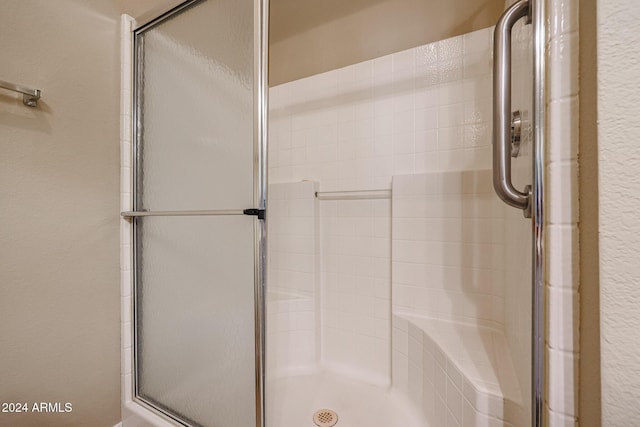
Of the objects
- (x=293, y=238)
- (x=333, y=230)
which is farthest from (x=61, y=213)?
(x=333, y=230)

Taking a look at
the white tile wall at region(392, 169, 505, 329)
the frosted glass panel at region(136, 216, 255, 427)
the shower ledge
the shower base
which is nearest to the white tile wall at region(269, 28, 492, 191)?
the white tile wall at region(392, 169, 505, 329)

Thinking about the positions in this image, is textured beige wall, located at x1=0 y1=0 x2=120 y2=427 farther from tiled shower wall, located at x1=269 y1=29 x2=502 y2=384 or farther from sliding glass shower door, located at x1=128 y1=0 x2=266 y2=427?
tiled shower wall, located at x1=269 y1=29 x2=502 y2=384

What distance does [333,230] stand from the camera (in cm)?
165

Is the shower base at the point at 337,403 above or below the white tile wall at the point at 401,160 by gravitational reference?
below

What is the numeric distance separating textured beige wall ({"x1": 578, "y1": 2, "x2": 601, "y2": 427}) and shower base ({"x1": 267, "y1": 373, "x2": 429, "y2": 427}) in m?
0.96

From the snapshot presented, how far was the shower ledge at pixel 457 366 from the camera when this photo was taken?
783 mm

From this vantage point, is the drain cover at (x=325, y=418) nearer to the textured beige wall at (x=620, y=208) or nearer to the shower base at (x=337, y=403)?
the shower base at (x=337, y=403)

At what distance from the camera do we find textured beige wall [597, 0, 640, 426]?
0.36 m

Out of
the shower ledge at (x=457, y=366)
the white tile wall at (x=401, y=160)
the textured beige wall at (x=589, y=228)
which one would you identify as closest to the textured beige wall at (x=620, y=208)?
the textured beige wall at (x=589, y=228)

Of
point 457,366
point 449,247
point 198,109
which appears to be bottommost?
point 457,366

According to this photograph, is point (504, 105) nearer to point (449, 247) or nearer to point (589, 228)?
point (589, 228)

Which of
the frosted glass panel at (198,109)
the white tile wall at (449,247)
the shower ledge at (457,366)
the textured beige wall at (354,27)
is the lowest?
the shower ledge at (457,366)

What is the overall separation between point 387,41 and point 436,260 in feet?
3.98

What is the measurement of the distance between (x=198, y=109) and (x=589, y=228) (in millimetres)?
1104
